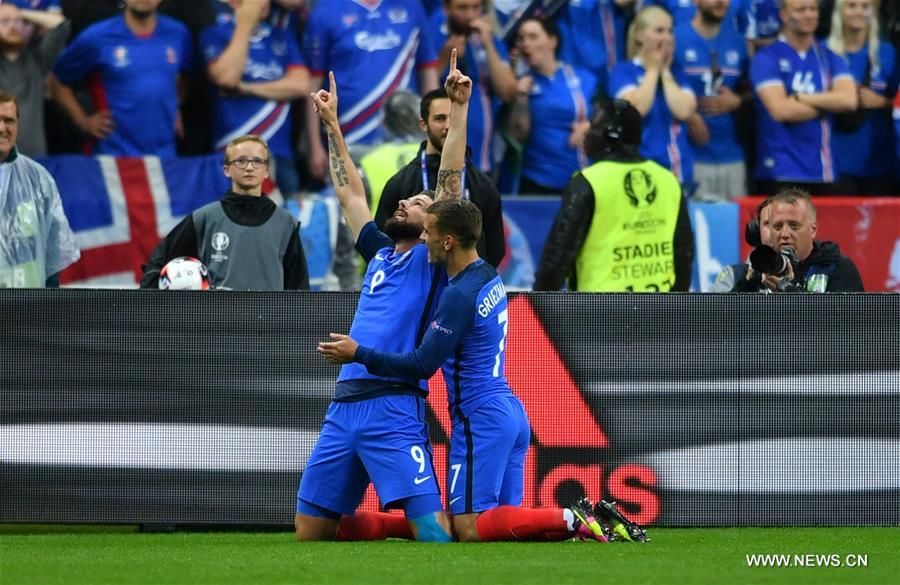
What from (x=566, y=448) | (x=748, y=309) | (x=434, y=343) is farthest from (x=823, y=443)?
(x=434, y=343)

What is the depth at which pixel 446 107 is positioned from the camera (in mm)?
9922

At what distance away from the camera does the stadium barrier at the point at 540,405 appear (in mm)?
9562

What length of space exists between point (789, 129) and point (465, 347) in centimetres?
629

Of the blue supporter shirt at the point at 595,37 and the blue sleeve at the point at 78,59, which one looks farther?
the blue supporter shirt at the point at 595,37

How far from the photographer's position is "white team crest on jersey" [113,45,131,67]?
41.9 feet

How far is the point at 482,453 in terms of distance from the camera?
8180 millimetres

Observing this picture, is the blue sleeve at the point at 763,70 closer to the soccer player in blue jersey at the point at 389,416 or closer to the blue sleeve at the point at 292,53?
the blue sleeve at the point at 292,53

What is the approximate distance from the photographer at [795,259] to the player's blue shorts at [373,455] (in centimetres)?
248

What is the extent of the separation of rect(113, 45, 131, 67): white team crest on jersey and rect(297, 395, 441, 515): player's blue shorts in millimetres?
5262

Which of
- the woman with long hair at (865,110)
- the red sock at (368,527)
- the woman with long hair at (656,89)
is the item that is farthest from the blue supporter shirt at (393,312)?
the woman with long hair at (865,110)

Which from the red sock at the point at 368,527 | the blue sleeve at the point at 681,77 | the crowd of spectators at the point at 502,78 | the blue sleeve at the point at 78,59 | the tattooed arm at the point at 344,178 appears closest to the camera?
the red sock at the point at 368,527

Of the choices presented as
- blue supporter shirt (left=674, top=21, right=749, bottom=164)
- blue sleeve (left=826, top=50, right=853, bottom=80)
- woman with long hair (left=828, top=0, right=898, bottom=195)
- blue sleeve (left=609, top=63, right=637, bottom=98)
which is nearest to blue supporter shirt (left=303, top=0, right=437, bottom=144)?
blue sleeve (left=609, top=63, right=637, bottom=98)

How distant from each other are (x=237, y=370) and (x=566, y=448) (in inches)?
75.3

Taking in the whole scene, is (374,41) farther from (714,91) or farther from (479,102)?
(714,91)
